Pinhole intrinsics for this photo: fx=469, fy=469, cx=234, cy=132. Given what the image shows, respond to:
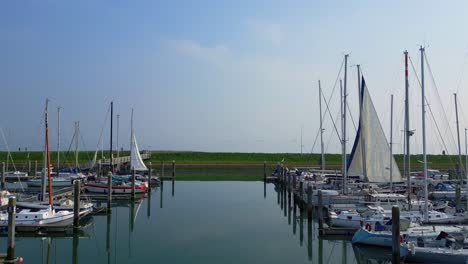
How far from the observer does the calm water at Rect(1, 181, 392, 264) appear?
76.4ft

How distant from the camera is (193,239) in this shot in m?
27.0

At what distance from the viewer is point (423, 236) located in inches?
857

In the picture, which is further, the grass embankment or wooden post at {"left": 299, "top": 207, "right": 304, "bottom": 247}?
the grass embankment

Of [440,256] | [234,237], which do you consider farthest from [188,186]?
[440,256]

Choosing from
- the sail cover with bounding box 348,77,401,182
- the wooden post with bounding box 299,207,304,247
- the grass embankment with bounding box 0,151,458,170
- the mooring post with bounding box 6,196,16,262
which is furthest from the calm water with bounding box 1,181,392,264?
the grass embankment with bounding box 0,151,458,170

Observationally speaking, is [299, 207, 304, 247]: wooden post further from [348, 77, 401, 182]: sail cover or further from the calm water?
[348, 77, 401, 182]: sail cover

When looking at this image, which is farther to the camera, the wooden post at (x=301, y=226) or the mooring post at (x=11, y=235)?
the wooden post at (x=301, y=226)

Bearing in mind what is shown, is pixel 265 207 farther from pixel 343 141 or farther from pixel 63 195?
pixel 63 195

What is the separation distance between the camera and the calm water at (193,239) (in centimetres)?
2330

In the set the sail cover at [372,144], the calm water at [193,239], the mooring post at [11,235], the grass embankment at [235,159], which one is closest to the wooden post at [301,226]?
the calm water at [193,239]

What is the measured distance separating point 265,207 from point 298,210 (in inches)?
125

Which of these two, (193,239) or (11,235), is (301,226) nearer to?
(193,239)

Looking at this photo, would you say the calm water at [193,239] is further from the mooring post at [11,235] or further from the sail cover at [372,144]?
the sail cover at [372,144]

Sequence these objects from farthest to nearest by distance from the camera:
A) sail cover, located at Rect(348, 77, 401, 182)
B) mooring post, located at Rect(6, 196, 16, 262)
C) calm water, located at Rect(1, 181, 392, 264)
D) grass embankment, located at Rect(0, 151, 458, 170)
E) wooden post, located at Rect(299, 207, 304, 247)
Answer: grass embankment, located at Rect(0, 151, 458, 170)
sail cover, located at Rect(348, 77, 401, 182)
wooden post, located at Rect(299, 207, 304, 247)
calm water, located at Rect(1, 181, 392, 264)
mooring post, located at Rect(6, 196, 16, 262)
